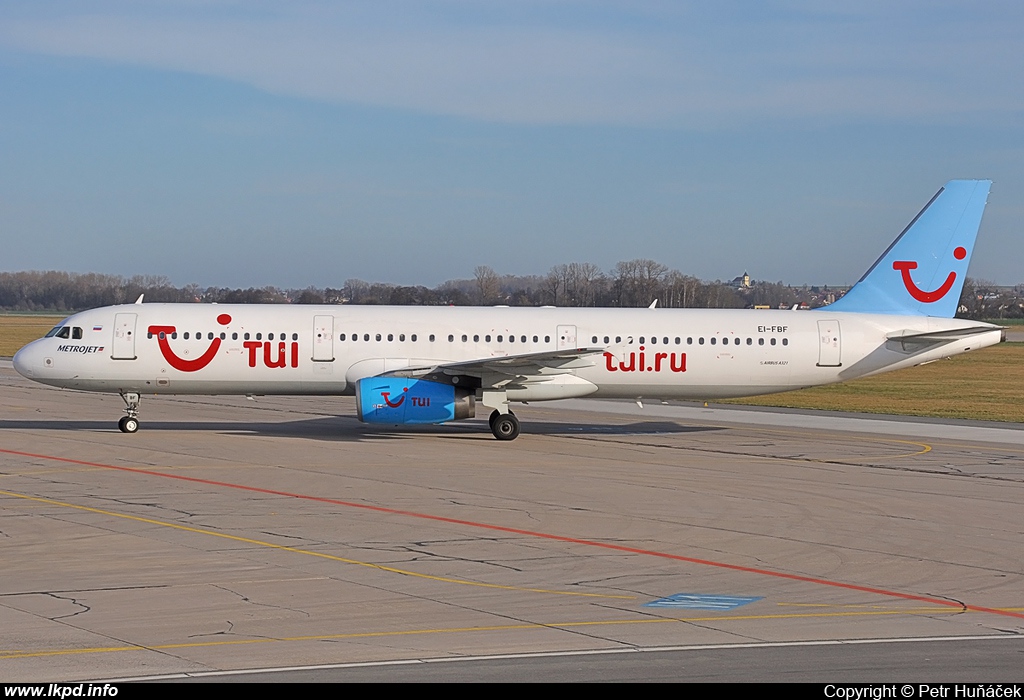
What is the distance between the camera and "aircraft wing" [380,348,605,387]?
3191cm

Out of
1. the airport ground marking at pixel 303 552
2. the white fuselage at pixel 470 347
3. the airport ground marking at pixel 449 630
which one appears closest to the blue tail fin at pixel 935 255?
the white fuselage at pixel 470 347

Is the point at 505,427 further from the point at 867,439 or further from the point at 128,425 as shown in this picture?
the point at 867,439

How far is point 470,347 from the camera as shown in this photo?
34.0 meters

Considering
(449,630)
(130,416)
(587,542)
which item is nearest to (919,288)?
(587,542)

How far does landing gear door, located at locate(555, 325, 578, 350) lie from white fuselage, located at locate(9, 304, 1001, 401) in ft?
0.14

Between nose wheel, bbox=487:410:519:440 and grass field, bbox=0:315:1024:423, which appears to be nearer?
nose wheel, bbox=487:410:519:440

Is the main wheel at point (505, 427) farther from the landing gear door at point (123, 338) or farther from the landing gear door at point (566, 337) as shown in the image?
the landing gear door at point (123, 338)

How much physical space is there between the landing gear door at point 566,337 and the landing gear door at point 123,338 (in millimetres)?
12442

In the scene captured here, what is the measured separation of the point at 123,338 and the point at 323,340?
227 inches

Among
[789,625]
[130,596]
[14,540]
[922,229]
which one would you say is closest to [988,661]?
[789,625]

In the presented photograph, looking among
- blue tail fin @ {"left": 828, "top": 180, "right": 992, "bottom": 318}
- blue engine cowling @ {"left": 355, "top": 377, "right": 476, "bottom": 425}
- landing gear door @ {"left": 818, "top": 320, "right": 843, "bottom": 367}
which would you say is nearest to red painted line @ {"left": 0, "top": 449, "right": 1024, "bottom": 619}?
blue engine cowling @ {"left": 355, "top": 377, "right": 476, "bottom": 425}

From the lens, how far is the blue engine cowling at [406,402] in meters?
31.3

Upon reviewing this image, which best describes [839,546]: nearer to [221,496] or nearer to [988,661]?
[988,661]

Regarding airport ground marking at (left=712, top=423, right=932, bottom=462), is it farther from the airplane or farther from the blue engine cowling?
the blue engine cowling
